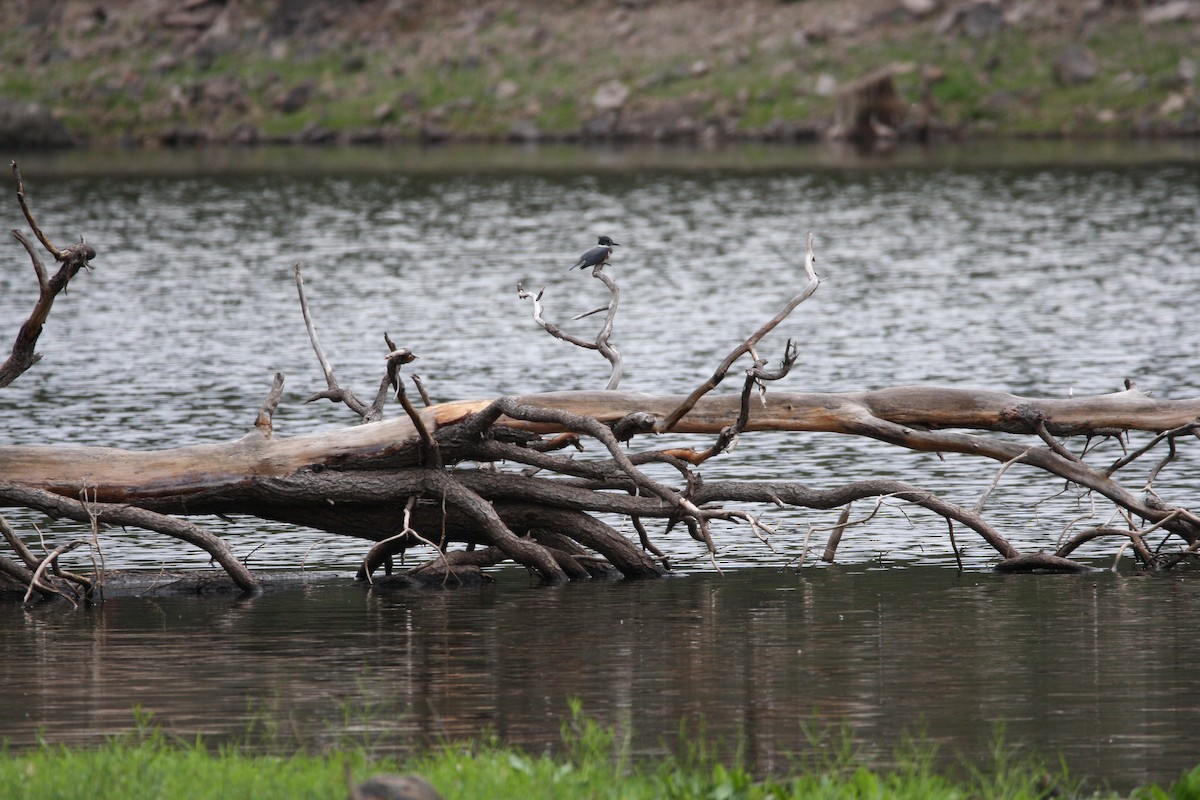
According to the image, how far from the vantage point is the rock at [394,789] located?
7.64 m

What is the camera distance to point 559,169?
66062mm

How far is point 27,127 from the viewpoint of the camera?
283 feet

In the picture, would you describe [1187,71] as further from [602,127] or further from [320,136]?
[320,136]

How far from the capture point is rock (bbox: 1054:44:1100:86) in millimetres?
75750

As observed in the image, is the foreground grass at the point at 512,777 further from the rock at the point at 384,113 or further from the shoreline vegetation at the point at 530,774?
the rock at the point at 384,113

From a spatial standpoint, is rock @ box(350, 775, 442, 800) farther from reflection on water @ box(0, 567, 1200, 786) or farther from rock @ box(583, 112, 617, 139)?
rock @ box(583, 112, 617, 139)

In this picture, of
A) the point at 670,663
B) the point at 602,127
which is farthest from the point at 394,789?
the point at 602,127

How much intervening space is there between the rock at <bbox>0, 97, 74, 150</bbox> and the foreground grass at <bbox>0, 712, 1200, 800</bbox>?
80.8 meters

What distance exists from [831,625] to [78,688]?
5.17m

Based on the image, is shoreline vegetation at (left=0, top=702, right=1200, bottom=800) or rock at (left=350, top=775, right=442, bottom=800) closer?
rock at (left=350, top=775, right=442, bottom=800)

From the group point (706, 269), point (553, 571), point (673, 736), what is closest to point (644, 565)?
point (553, 571)

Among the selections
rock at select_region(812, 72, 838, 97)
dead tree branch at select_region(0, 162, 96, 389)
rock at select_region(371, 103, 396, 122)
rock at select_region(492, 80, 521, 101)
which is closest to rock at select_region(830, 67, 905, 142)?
rock at select_region(812, 72, 838, 97)

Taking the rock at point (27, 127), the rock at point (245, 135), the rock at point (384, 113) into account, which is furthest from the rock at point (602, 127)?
the rock at point (27, 127)

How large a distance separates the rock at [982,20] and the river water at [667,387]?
57.4 ft
